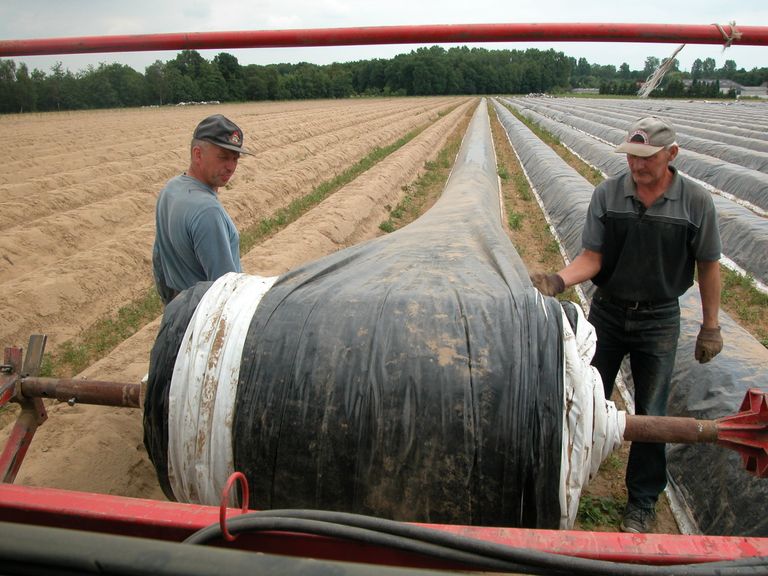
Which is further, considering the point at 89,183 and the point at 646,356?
the point at 89,183

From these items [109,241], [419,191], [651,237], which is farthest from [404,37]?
[419,191]

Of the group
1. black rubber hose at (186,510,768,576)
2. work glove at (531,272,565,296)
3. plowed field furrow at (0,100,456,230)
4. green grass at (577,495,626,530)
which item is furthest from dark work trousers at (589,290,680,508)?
plowed field furrow at (0,100,456,230)

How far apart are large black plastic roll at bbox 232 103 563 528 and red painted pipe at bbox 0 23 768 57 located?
759 millimetres

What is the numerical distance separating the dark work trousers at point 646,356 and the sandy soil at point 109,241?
2640 mm

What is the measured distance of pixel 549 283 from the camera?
2672mm

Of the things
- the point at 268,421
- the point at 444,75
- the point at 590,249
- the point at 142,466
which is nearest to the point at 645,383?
the point at 590,249

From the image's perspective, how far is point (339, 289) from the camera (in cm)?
192

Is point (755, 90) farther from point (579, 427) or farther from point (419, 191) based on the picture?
point (579, 427)

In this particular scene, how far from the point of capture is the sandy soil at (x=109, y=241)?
11.4 feet

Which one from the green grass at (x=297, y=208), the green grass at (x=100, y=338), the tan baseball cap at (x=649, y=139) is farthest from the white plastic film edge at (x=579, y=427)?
the green grass at (x=297, y=208)

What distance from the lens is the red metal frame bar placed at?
104cm

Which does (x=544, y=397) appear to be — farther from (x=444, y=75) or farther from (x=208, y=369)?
(x=444, y=75)

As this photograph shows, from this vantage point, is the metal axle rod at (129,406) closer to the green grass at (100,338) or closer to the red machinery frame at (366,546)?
the red machinery frame at (366,546)

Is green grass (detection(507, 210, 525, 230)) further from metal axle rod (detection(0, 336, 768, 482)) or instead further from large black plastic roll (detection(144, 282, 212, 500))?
large black plastic roll (detection(144, 282, 212, 500))
